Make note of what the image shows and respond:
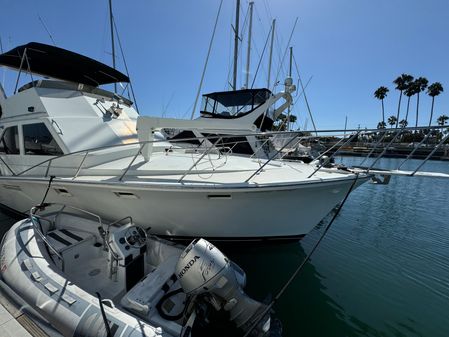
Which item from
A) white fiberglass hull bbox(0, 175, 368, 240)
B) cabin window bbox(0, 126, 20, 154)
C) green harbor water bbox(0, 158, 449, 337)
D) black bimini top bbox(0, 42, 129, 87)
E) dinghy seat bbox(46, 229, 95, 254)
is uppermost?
black bimini top bbox(0, 42, 129, 87)

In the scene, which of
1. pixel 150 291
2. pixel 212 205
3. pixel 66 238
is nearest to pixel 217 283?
pixel 150 291

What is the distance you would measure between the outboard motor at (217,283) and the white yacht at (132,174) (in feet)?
3.11

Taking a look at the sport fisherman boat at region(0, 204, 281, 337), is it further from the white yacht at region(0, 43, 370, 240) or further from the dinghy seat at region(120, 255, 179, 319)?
the white yacht at region(0, 43, 370, 240)

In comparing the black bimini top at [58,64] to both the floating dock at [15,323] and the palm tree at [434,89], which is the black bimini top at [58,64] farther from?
the palm tree at [434,89]

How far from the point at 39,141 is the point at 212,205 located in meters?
3.67

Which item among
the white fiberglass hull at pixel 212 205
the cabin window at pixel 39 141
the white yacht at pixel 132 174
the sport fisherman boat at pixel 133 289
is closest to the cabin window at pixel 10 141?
the white yacht at pixel 132 174

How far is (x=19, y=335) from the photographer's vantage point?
6.08 feet

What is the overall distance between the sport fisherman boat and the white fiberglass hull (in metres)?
0.50

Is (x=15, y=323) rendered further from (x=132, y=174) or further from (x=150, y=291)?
(x=132, y=174)

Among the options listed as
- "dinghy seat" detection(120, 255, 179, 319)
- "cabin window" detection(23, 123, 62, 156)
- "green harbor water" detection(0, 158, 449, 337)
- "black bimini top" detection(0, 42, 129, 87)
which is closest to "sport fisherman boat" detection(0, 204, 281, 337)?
"dinghy seat" detection(120, 255, 179, 319)

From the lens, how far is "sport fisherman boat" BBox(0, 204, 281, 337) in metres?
2.09

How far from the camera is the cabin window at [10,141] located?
4942mm

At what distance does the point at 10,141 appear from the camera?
16.7ft

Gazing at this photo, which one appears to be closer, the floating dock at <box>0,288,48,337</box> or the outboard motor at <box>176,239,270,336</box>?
the floating dock at <box>0,288,48,337</box>
